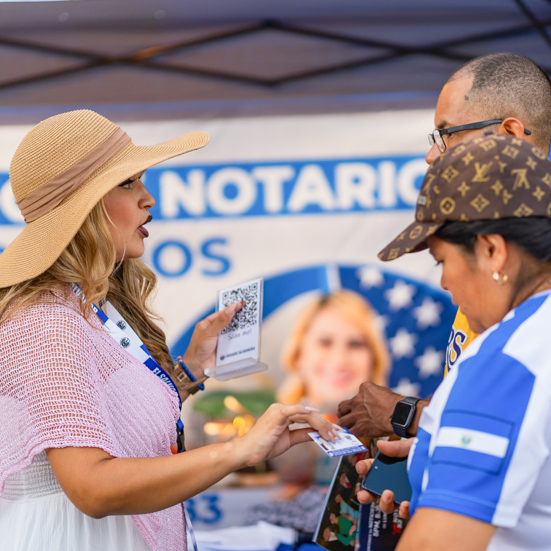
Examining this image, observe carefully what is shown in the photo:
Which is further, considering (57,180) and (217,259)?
(217,259)

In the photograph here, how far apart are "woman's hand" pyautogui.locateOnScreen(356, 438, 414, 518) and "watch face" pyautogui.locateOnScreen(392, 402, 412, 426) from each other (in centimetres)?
5

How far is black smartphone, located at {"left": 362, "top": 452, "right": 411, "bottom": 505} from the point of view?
1.52m

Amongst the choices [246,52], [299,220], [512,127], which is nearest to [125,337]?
[512,127]

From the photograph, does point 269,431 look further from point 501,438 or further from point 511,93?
point 511,93

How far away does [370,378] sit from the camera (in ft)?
11.6

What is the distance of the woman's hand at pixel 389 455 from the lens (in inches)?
59.6

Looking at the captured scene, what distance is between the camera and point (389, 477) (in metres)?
1.57

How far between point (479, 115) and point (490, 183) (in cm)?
100

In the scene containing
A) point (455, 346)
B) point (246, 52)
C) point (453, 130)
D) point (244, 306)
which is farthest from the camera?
point (246, 52)

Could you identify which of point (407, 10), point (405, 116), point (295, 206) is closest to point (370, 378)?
point (295, 206)

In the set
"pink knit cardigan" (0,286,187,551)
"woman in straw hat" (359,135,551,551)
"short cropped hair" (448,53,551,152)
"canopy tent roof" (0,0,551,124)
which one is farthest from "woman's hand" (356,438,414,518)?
"canopy tent roof" (0,0,551,124)

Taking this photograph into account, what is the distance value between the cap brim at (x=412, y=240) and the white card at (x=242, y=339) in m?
0.88

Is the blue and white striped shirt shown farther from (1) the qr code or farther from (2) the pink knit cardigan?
(1) the qr code

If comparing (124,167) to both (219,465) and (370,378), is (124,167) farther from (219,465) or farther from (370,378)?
(370,378)
